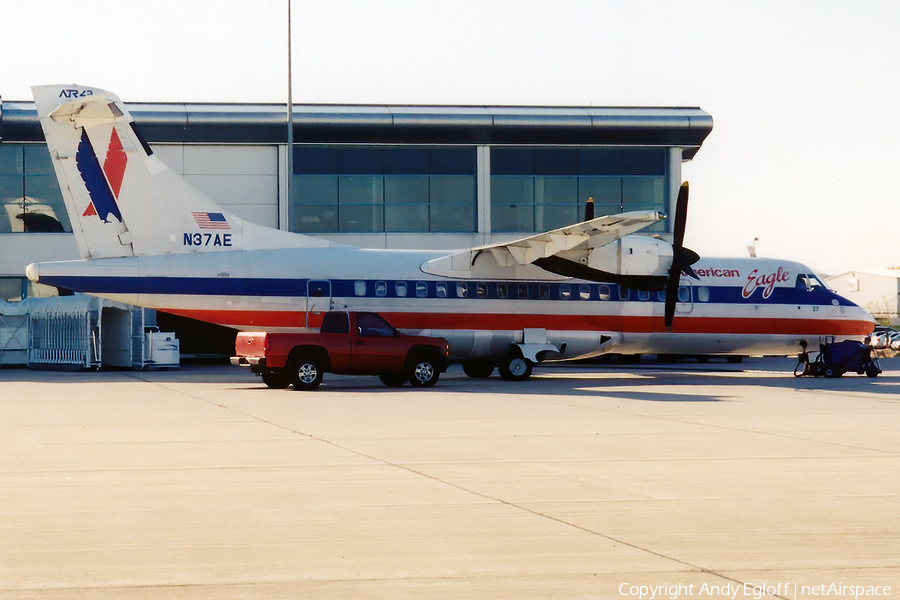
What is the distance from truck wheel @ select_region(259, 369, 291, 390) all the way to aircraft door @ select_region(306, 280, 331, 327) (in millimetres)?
2049

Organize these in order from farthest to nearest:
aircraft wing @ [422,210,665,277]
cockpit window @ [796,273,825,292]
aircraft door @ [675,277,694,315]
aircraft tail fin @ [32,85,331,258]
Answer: cockpit window @ [796,273,825,292]
aircraft door @ [675,277,694,315]
aircraft wing @ [422,210,665,277]
aircraft tail fin @ [32,85,331,258]

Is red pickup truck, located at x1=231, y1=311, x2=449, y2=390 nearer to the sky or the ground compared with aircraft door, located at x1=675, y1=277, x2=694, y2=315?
nearer to the ground

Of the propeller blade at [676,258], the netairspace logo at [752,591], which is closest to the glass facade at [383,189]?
the propeller blade at [676,258]

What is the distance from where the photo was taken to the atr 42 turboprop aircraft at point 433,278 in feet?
78.8

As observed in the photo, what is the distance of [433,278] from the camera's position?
2597cm

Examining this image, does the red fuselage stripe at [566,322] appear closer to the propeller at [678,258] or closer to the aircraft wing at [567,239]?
the propeller at [678,258]

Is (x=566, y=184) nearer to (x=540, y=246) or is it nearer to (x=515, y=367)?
(x=540, y=246)

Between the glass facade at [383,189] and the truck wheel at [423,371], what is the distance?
62.1 feet

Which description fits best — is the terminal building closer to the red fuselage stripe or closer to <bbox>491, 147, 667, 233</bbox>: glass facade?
<bbox>491, 147, 667, 233</bbox>: glass facade

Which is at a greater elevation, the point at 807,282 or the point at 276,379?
the point at 807,282

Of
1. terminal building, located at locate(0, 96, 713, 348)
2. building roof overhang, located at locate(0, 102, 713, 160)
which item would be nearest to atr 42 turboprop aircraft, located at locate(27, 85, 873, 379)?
terminal building, located at locate(0, 96, 713, 348)

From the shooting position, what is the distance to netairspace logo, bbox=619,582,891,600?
5.79 metres

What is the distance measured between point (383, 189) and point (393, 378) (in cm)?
1927

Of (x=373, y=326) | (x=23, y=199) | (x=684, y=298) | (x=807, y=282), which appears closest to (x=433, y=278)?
(x=373, y=326)
